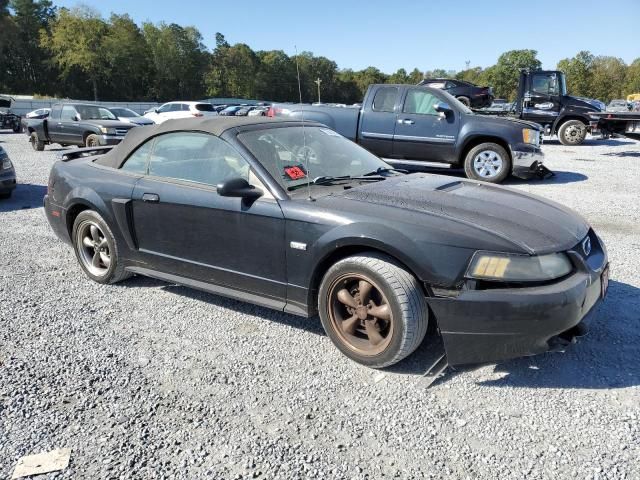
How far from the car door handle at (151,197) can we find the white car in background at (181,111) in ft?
65.6

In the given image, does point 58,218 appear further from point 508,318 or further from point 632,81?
point 632,81

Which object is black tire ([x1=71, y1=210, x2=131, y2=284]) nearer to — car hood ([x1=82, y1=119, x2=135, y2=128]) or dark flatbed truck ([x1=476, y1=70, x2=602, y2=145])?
car hood ([x1=82, y1=119, x2=135, y2=128])

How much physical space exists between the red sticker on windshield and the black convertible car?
0.01 m

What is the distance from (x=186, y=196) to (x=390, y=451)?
Result: 2.20 metres

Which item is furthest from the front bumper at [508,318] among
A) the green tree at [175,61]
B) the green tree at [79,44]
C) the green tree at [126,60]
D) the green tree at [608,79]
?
the green tree at [175,61]

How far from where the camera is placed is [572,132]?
52.6 feet

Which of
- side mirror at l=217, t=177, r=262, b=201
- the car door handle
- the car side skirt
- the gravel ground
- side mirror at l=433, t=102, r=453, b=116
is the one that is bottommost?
the gravel ground

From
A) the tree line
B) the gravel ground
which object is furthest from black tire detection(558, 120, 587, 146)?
the tree line

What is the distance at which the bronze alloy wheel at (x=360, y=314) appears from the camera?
2.81 meters

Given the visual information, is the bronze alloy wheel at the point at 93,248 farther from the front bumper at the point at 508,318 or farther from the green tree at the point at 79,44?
the green tree at the point at 79,44

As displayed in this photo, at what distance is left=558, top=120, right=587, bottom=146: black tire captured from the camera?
1583 centimetres

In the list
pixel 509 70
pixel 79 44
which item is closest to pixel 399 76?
pixel 509 70

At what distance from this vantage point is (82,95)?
7006 cm

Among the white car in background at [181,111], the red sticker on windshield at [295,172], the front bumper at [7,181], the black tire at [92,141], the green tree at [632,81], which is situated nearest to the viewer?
the red sticker on windshield at [295,172]
